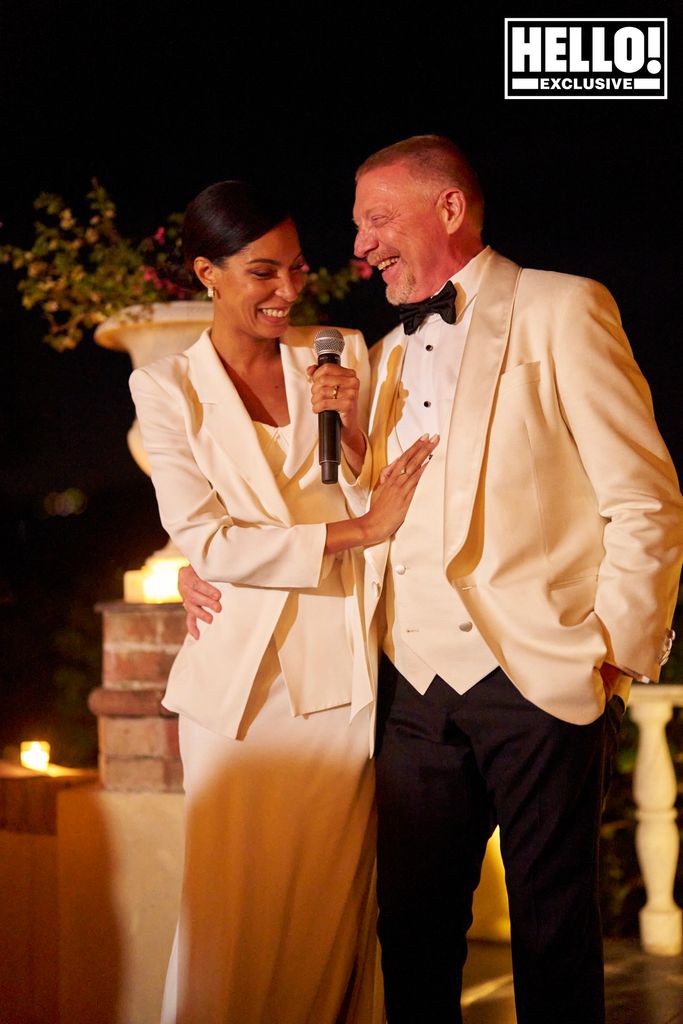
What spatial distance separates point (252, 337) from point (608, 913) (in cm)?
268

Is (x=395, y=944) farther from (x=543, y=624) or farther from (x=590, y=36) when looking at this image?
(x=590, y=36)

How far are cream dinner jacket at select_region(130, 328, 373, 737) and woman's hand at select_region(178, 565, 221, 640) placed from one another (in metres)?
0.02

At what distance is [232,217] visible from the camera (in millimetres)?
2266

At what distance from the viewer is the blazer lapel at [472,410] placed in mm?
1993

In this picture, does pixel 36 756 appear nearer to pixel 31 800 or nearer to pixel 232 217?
pixel 31 800

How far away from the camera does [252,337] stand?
2.37 metres

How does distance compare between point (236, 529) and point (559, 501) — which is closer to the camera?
point (559, 501)

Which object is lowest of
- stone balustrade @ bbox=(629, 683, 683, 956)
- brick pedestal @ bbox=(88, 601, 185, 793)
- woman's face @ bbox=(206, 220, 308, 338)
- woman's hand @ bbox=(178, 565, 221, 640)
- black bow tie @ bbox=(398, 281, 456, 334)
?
stone balustrade @ bbox=(629, 683, 683, 956)

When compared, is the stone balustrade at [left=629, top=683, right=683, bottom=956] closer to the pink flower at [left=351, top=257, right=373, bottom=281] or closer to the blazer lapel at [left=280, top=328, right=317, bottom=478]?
the pink flower at [left=351, top=257, right=373, bottom=281]

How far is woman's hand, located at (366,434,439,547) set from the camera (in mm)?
2074

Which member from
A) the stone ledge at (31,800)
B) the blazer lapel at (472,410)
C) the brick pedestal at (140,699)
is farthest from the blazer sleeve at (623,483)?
the stone ledge at (31,800)

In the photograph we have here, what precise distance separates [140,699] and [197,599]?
827 millimetres

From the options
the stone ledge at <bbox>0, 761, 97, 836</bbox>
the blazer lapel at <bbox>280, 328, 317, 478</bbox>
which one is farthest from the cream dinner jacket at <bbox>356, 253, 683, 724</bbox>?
the stone ledge at <bbox>0, 761, 97, 836</bbox>

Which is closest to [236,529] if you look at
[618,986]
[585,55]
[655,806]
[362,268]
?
[362,268]
